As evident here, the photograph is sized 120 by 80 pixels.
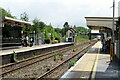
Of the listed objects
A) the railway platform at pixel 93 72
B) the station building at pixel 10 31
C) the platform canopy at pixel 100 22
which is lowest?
the railway platform at pixel 93 72

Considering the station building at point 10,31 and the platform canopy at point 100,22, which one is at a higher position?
the platform canopy at point 100,22

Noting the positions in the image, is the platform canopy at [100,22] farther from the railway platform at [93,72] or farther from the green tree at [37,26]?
the green tree at [37,26]

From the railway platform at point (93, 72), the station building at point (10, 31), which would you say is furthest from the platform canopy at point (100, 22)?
the railway platform at point (93, 72)

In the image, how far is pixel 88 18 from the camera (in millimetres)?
24547

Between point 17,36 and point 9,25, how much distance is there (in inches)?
93.2

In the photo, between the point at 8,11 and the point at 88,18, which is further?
the point at 8,11

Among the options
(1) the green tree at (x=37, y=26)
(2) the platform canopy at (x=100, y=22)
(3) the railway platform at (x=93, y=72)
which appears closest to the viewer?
(3) the railway platform at (x=93, y=72)

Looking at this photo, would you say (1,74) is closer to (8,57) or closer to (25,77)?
(25,77)

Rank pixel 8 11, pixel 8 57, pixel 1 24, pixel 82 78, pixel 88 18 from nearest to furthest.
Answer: pixel 82 78 < pixel 8 57 < pixel 1 24 < pixel 88 18 < pixel 8 11

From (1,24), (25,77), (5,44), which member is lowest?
(25,77)

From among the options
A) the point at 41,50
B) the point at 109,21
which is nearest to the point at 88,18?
the point at 109,21

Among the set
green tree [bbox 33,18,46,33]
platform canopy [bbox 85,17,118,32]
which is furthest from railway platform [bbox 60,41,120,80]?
green tree [bbox 33,18,46,33]

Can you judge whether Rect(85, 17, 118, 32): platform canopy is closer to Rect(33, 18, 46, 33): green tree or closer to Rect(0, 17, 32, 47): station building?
Rect(0, 17, 32, 47): station building

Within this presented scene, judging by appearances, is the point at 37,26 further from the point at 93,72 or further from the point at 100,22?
the point at 93,72
